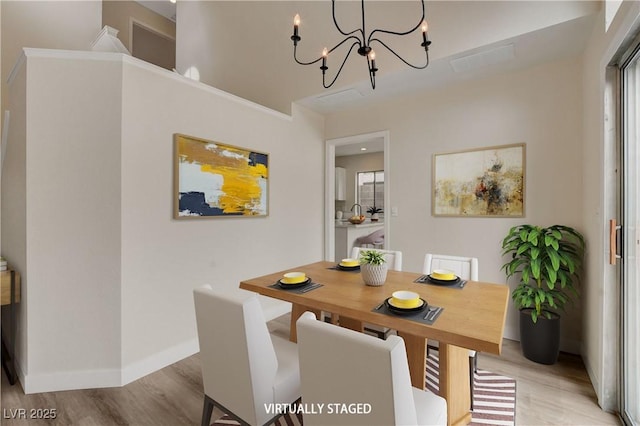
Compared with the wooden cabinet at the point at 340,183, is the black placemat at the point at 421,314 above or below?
below

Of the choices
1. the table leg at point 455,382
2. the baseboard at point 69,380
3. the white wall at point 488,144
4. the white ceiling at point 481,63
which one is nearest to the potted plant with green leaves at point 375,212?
the white wall at point 488,144

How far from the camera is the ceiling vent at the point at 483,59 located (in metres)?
2.49

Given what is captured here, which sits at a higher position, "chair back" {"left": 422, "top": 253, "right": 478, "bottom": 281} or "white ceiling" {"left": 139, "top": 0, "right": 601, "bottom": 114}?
"white ceiling" {"left": 139, "top": 0, "right": 601, "bottom": 114}

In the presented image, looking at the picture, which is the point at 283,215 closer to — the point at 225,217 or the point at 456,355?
the point at 225,217

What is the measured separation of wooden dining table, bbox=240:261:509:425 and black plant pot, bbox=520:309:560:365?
1.06 meters

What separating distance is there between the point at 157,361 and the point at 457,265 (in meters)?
2.41

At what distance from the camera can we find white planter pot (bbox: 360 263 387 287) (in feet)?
5.87

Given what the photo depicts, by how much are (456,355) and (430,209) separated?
199 cm

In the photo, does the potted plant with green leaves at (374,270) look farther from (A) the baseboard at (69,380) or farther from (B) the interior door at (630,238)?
(A) the baseboard at (69,380)

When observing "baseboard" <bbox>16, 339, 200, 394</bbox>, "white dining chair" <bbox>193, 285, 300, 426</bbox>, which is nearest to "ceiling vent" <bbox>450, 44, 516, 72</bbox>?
"white dining chair" <bbox>193, 285, 300, 426</bbox>

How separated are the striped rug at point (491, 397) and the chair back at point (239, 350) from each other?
52.8 inches

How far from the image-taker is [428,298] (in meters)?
1.57

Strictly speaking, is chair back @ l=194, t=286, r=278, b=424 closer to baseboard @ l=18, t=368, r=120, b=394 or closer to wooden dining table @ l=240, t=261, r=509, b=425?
wooden dining table @ l=240, t=261, r=509, b=425

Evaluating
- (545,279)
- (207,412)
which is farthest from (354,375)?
(545,279)
